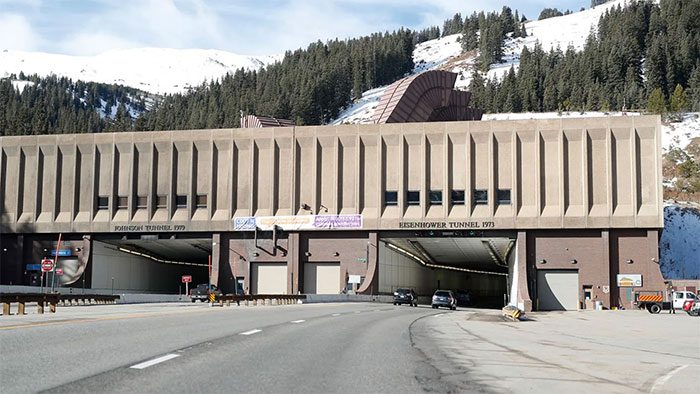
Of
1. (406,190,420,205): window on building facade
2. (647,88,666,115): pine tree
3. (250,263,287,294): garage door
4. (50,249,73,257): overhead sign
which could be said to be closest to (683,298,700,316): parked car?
(406,190,420,205): window on building facade

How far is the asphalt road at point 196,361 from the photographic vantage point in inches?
391

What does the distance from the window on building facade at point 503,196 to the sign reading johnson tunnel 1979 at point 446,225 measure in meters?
2.08

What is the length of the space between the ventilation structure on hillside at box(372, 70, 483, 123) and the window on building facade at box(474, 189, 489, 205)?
46.5 feet

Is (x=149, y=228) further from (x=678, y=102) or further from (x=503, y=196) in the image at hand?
(x=678, y=102)

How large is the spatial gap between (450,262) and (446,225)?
26.1 metres

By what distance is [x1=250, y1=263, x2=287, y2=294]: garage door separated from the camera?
73.0 meters

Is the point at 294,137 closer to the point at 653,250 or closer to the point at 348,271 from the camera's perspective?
the point at 348,271

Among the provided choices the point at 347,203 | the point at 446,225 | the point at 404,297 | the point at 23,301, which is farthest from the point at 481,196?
the point at 23,301

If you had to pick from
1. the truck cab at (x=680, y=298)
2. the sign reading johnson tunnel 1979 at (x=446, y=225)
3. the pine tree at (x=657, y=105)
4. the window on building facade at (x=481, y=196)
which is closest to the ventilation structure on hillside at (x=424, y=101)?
the sign reading johnson tunnel 1979 at (x=446, y=225)

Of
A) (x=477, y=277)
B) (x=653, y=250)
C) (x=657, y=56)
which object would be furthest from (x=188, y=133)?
(x=657, y=56)

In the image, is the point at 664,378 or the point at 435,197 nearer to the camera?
the point at 664,378

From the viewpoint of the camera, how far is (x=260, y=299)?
2322 inches

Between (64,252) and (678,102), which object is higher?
(678,102)

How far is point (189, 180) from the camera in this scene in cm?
7481
